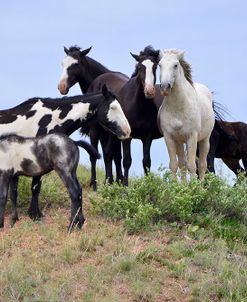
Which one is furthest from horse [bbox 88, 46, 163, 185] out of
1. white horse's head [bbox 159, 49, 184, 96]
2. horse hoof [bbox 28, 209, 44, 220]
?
horse hoof [bbox 28, 209, 44, 220]

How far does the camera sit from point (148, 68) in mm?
13977

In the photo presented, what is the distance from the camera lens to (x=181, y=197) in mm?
11781

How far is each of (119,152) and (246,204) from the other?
3679 millimetres

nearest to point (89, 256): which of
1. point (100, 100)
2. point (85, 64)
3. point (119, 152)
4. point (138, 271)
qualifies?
point (138, 271)

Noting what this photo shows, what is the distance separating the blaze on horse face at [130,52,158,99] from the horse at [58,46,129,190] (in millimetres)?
1400

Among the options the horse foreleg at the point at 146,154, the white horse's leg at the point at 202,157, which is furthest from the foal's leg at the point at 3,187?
the white horse's leg at the point at 202,157

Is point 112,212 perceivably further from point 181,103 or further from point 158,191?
point 181,103

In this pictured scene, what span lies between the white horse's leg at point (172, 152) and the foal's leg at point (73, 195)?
268 centimetres

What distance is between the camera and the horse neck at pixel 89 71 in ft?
54.2

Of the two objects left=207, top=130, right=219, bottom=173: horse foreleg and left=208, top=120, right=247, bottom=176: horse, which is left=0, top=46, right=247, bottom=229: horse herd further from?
left=208, top=120, right=247, bottom=176: horse

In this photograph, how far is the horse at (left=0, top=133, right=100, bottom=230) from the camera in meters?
11.1

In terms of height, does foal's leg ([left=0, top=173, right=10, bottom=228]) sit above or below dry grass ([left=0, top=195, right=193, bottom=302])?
above

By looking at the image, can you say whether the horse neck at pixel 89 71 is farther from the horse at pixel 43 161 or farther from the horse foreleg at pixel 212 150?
the horse at pixel 43 161

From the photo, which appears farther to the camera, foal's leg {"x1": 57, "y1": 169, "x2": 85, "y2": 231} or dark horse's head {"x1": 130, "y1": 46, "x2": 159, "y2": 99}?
dark horse's head {"x1": 130, "y1": 46, "x2": 159, "y2": 99}
